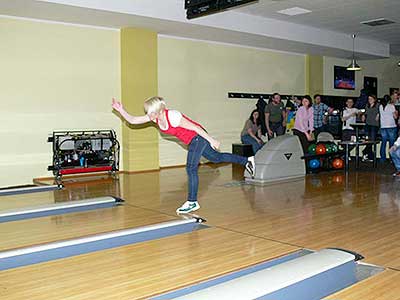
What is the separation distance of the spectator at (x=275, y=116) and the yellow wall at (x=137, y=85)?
2385mm

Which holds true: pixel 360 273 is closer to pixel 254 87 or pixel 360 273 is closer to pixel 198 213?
pixel 198 213


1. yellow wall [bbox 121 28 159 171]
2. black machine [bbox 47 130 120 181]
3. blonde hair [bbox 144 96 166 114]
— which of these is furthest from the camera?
yellow wall [bbox 121 28 159 171]

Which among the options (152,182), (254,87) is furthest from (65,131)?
(254,87)

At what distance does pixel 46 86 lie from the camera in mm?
6891

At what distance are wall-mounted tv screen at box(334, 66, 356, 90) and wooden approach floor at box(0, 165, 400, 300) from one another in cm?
565

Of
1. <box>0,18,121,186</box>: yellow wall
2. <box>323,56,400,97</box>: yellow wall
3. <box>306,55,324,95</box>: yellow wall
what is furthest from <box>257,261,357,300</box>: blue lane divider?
<box>323,56,400,97</box>: yellow wall

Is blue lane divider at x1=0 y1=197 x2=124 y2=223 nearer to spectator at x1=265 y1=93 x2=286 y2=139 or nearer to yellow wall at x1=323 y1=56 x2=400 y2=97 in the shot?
spectator at x1=265 y1=93 x2=286 y2=139

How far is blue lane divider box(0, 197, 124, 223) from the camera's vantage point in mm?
4286

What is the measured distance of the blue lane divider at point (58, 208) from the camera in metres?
4.29

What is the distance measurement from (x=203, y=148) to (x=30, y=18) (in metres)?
3.98

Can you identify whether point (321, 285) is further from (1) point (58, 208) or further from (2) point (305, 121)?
(2) point (305, 121)

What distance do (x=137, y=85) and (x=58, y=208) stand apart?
11.2 ft

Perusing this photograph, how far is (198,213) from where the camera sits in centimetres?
436

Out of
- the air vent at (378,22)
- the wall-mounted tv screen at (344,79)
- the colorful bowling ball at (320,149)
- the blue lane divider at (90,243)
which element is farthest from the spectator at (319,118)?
the blue lane divider at (90,243)
